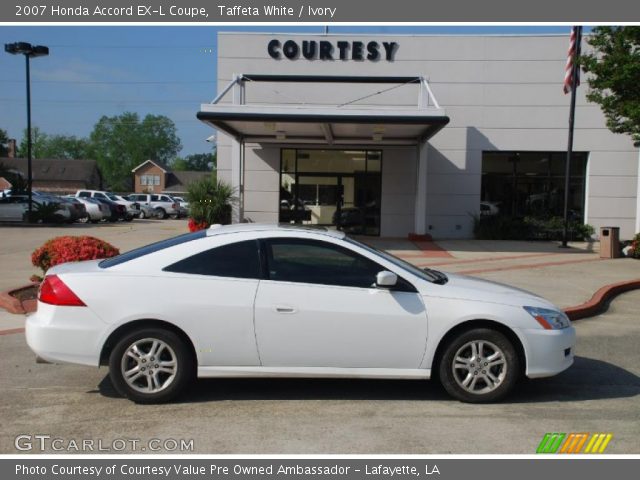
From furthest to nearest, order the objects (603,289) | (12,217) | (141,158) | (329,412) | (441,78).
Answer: (141,158) → (12,217) → (441,78) → (603,289) → (329,412)

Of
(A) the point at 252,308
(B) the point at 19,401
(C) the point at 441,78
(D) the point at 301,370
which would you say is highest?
(C) the point at 441,78

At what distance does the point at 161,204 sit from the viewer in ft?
141

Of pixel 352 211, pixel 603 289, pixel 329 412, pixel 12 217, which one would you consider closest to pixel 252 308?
pixel 329 412

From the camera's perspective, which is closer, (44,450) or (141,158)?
(44,450)

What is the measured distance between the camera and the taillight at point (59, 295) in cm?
532

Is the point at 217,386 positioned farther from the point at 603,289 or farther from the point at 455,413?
the point at 603,289

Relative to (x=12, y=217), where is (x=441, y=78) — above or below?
above

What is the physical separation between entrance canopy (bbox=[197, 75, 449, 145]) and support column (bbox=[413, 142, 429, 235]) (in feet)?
1.48

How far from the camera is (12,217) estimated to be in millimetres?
31719

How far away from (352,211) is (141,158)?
102284 millimetres

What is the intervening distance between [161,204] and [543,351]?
3967 cm

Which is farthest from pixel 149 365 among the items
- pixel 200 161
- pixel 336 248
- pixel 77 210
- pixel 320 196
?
pixel 200 161

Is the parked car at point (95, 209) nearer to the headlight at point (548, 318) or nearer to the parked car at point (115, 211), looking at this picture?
the parked car at point (115, 211)
